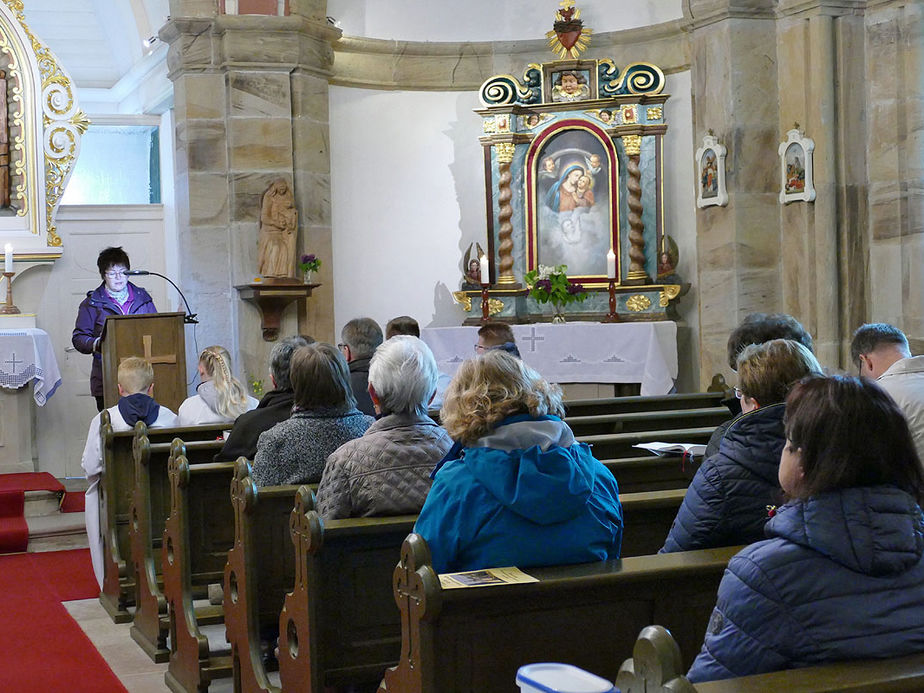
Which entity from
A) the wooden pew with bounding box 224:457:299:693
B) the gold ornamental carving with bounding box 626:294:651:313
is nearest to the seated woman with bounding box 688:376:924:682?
the wooden pew with bounding box 224:457:299:693

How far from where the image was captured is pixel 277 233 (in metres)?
9.42

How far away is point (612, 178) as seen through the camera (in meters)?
10.5

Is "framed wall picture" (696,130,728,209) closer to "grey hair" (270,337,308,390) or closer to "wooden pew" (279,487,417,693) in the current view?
"grey hair" (270,337,308,390)

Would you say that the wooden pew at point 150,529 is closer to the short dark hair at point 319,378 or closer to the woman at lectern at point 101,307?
the short dark hair at point 319,378

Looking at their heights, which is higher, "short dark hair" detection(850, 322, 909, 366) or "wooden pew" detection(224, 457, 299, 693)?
"short dark hair" detection(850, 322, 909, 366)

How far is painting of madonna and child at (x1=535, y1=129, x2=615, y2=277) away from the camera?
10.6m

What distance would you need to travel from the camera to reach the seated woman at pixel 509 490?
271 cm

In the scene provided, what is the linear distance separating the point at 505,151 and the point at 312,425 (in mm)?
7008

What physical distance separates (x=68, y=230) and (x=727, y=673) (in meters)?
8.97

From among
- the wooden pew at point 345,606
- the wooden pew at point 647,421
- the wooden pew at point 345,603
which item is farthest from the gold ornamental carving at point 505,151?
the wooden pew at point 345,606

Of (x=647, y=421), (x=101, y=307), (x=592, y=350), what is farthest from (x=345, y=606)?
(x=592, y=350)

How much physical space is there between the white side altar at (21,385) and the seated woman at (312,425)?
5088 mm

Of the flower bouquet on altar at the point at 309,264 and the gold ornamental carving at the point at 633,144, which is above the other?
the gold ornamental carving at the point at 633,144

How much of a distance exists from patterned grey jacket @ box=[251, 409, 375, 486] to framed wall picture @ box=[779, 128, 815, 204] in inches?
218
